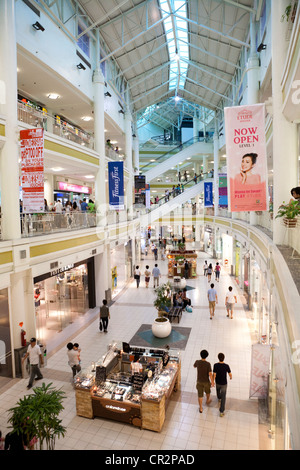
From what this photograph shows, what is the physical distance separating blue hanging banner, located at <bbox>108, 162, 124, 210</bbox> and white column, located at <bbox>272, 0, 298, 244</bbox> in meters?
8.96

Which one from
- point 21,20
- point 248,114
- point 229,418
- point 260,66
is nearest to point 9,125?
point 21,20

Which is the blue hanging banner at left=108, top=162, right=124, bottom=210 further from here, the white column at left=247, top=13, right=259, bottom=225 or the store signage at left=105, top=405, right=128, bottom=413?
the store signage at left=105, top=405, right=128, bottom=413

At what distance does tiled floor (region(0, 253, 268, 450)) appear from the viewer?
594 cm

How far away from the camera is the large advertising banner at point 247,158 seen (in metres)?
7.36

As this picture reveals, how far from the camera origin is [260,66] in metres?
13.0

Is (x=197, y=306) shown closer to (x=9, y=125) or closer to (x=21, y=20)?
(x=9, y=125)

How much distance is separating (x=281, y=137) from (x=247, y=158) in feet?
2.89

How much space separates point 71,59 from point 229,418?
13782mm

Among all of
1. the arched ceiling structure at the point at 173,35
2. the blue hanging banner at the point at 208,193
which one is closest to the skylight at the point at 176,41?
the arched ceiling structure at the point at 173,35

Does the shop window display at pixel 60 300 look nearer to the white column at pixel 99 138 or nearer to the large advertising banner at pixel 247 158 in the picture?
the white column at pixel 99 138

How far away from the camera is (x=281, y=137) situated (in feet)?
23.4

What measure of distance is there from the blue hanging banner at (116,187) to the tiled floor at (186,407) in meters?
5.64

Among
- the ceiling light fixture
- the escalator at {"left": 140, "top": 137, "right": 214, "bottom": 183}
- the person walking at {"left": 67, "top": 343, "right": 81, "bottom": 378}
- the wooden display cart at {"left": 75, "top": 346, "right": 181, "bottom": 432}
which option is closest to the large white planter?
the person walking at {"left": 67, "top": 343, "right": 81, "bottom": 378}

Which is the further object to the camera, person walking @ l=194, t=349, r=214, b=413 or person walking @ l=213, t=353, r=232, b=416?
person walking @ l=194, t=349, r=214, b=413
